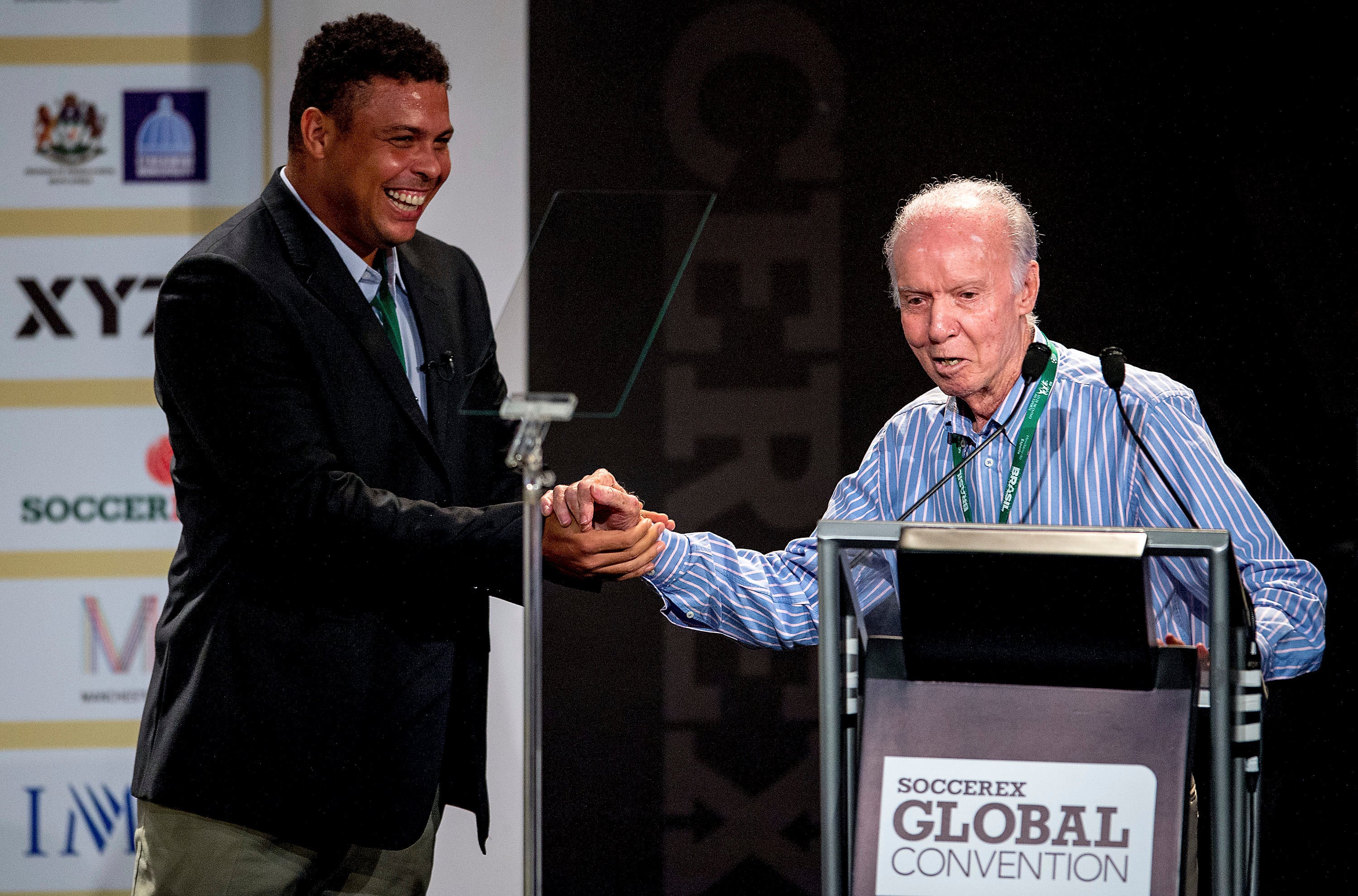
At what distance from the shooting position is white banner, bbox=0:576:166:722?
3.61 m

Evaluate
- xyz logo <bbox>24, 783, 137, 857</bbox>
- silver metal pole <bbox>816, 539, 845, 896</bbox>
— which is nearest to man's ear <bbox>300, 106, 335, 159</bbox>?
silver metal pole <bbox>816, 539, 845, 896</bbox>

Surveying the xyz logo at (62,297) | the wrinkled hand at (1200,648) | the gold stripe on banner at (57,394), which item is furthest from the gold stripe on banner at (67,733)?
the wrinkled hand at (1200,648)

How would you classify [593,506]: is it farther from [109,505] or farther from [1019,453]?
[109,505]

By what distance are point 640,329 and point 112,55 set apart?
2.57 metres

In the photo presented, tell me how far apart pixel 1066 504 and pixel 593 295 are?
888 mm

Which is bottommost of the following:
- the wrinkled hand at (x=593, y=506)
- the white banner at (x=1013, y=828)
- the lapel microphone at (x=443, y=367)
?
the white banner at (x=1013, y=828)

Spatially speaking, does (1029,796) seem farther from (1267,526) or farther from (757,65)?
(757,65)

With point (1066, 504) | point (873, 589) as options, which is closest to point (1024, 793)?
point (873, 589)

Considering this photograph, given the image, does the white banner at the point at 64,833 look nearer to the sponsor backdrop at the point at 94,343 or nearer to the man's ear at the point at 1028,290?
the sponsor backdrop at the point at 94,343

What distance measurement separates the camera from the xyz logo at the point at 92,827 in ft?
12.0

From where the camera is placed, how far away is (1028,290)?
2287mm

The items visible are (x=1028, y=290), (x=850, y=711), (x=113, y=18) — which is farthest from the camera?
(x=113, y=18)

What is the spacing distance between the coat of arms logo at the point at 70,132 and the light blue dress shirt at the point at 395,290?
1499 millimetres

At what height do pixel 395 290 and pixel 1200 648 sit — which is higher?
pixel 395 290
